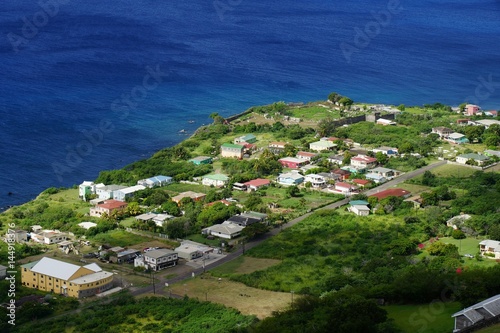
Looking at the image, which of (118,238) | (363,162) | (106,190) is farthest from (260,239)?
(363,162)

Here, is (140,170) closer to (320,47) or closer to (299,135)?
(299,135)

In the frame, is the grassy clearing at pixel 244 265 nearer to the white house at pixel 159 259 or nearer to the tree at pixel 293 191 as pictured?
the white house at pixel 159 259

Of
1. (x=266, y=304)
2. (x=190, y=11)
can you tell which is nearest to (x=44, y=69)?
(x=190, y=11)

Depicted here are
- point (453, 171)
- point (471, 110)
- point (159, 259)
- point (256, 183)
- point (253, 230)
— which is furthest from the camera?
point (471, 110)

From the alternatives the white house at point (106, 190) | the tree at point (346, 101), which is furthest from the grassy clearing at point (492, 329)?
the tree at point (346, 101)

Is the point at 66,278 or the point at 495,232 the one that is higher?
the point at 495,232

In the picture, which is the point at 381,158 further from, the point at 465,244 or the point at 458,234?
the point at 465,244
